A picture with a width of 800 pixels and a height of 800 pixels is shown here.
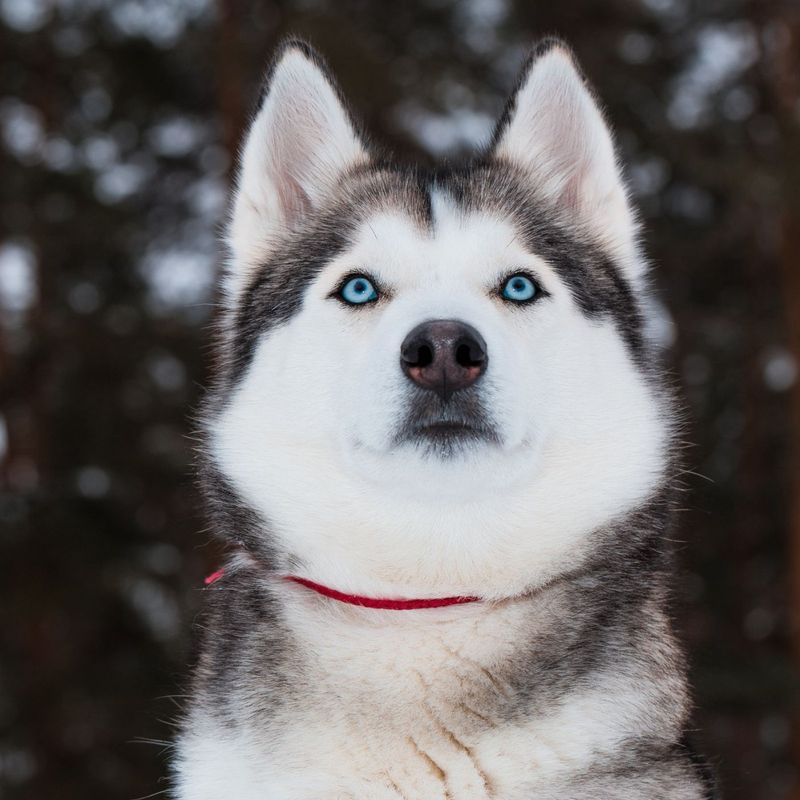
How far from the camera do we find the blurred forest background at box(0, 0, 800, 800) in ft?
31.4

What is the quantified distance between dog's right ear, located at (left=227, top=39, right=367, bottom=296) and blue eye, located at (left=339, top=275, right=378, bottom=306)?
63 cm

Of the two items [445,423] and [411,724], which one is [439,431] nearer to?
[445,423]

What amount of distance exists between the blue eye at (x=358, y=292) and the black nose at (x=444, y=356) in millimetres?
375

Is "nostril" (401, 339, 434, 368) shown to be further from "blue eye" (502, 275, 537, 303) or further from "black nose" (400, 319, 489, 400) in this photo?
"blue eye" (502, 275, 537, 303)

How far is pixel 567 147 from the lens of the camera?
3.62 meters

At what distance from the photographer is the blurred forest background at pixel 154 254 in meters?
9.56

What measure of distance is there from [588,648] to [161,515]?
34.9 ft

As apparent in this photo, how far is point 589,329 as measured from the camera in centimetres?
317

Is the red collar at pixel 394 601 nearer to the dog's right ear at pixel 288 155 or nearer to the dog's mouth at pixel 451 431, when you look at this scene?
the dog's mouth at pixel 451 431

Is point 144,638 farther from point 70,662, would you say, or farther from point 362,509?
point 362,509

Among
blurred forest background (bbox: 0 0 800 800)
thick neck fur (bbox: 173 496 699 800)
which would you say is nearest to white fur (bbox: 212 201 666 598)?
thick neck fur (bbox: 173 496 699 800)

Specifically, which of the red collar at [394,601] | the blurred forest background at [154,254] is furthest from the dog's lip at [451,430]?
the blurred forest background at [154,254]

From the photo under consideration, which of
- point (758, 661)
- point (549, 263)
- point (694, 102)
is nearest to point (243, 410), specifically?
point (549, 263)

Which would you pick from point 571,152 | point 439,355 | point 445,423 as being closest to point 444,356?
point 439,355
